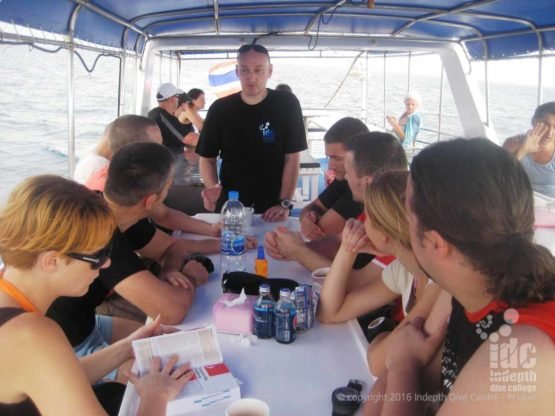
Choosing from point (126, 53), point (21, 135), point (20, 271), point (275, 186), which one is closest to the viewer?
point (20, 271)

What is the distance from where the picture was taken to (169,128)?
6.16 meters

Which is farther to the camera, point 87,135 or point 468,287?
point 87,135

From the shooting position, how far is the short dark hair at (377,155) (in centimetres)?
214

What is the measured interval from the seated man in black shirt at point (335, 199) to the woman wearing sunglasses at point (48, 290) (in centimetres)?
143

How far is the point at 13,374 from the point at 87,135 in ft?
57.8

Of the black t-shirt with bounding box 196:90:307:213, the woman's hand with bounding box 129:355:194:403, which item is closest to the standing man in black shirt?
the black t-shirt with bounding box 196:90:307:213

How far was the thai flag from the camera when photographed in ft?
36.4

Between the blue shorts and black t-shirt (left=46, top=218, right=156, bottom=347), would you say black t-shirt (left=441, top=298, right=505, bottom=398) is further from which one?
the blue shorts

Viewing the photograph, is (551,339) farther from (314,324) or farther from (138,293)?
(138,293)

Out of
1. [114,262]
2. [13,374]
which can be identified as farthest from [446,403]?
[114,262]

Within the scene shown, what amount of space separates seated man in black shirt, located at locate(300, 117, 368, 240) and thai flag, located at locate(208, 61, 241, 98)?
865 cm

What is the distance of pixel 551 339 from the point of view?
0.79 m

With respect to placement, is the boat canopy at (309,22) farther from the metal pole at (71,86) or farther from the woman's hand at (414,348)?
the woman's hand at (414,348)

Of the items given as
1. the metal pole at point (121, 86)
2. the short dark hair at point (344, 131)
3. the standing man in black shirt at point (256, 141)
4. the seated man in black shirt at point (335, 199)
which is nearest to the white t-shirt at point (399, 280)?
the seated man in black shirt at point (335, 199)
